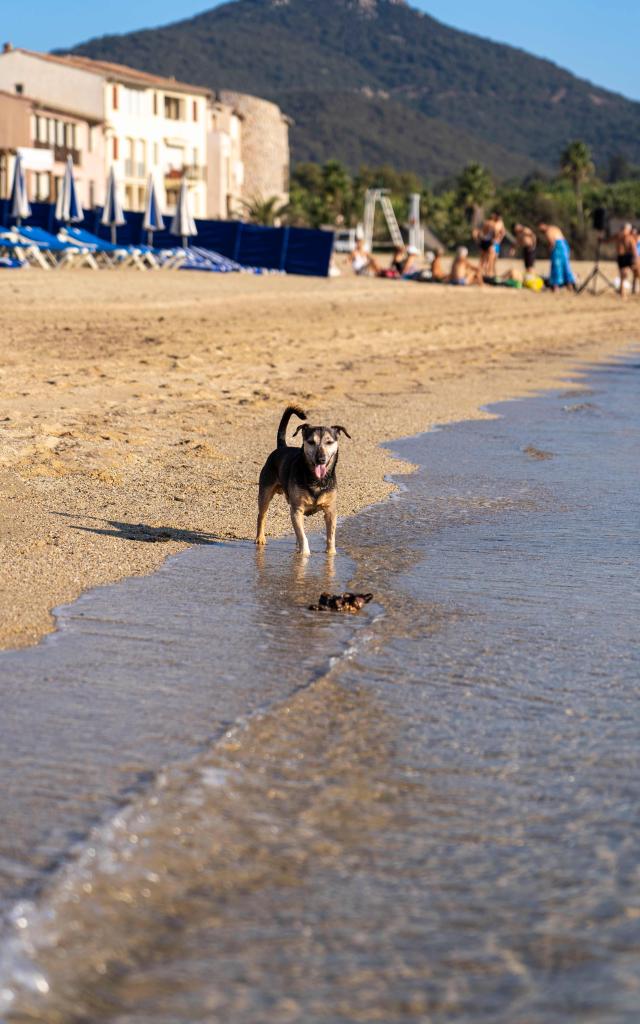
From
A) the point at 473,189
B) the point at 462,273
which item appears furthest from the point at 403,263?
the point at 473,189

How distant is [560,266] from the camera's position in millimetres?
33875

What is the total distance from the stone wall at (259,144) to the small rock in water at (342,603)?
292 feet

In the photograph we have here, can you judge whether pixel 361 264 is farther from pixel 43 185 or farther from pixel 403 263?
pixel 43 185

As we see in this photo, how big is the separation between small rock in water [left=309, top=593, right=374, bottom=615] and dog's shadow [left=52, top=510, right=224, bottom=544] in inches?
51.7

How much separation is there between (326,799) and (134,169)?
243ft

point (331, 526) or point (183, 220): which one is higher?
point (183, 220)

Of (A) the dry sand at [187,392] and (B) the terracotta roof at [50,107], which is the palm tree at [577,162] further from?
(A) the dry sand at [187,392]

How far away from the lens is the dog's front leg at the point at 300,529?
650cm

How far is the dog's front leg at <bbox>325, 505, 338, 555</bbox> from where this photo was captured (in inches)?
256

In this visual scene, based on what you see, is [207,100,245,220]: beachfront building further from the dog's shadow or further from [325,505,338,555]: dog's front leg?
[325,505,338,555]: dog's front leg

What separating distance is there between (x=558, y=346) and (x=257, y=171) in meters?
77.6

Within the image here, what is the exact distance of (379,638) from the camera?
532cm

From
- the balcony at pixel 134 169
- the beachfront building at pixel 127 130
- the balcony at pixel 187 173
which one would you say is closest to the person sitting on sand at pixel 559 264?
the beachfront building at pixel 127 130

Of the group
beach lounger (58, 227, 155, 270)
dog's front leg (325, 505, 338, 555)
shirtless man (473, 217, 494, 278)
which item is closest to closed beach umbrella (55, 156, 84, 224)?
beach lounger (58, 227, 155, 270)
